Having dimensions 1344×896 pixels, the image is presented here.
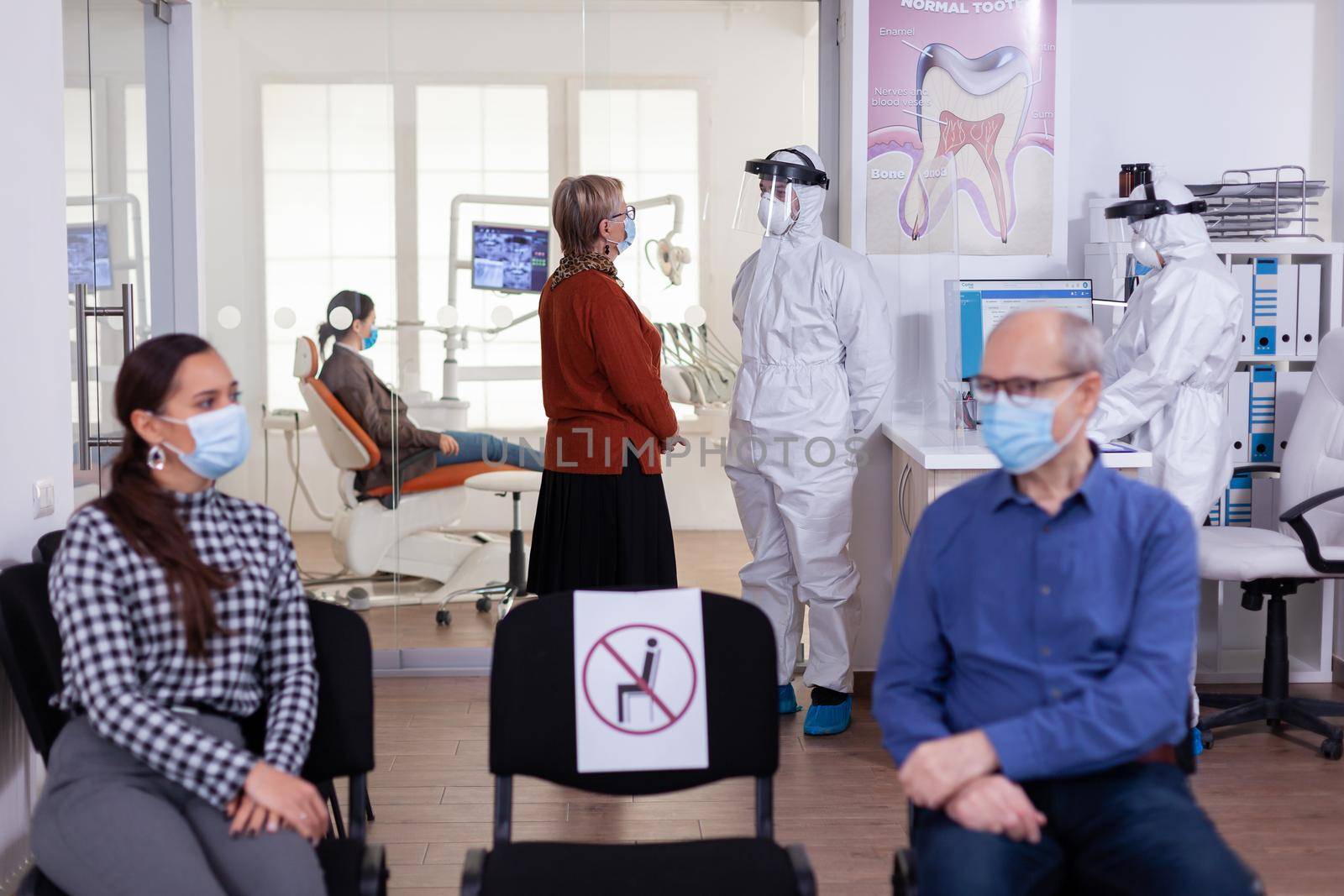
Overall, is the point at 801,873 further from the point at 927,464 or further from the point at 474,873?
the point at 927,464

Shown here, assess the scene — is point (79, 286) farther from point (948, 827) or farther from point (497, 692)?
point (948, 827)

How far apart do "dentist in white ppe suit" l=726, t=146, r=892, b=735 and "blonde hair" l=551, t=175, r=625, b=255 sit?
0.66m

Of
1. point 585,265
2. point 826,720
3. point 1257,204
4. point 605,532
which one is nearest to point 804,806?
point 826,720

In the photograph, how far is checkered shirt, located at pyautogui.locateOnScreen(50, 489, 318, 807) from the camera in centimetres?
174

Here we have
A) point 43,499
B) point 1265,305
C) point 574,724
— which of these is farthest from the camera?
point 1265,305

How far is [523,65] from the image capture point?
4.19 meters

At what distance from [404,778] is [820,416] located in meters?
1.54

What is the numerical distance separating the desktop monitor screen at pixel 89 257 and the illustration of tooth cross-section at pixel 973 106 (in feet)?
8.00

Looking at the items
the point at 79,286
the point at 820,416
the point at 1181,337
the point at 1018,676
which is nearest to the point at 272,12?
the point at 79,286

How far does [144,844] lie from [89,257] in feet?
7.51

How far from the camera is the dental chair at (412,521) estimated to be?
4.28 meters

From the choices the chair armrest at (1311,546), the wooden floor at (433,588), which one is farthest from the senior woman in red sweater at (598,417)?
the chair armrest at (1311,546)

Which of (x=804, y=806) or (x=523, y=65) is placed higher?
(x=523, y=65)

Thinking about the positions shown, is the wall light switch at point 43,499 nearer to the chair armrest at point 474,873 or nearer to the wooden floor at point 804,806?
the wooden floor at point 804,806
